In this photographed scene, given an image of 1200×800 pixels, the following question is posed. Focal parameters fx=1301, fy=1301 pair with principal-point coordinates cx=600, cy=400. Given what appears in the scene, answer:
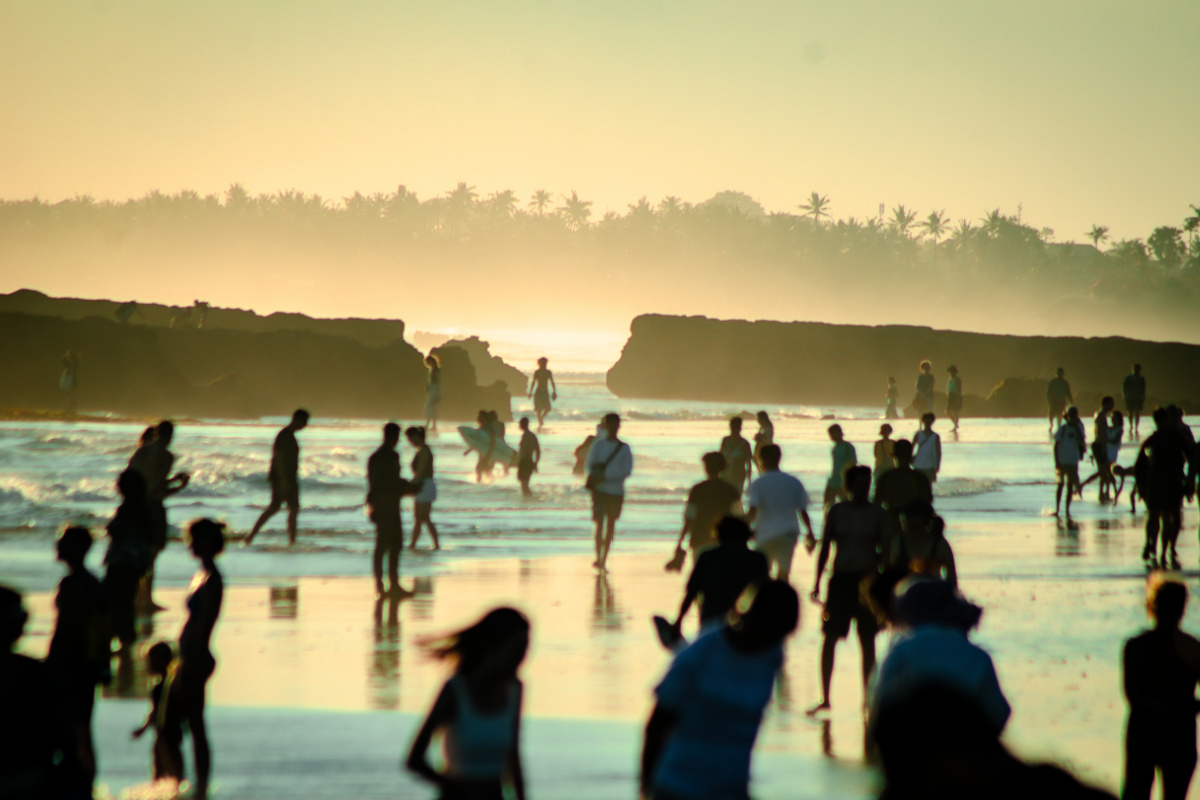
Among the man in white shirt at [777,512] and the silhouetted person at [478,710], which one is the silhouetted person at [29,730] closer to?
the silhouetted person at [478,710]

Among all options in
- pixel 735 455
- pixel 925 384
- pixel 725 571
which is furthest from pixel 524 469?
pixel 725 571

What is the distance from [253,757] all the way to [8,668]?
10.3 ft

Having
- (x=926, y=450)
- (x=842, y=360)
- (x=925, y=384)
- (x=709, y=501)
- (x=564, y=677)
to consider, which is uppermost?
(x=842, y=360)

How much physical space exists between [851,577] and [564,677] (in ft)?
7.05

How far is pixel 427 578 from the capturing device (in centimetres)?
1364

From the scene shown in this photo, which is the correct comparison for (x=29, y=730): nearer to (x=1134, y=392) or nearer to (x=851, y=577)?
(x=851, y=577)

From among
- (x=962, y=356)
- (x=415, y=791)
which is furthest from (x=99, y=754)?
(x=962, y=356)

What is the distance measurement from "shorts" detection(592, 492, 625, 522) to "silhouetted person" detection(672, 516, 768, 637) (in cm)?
778

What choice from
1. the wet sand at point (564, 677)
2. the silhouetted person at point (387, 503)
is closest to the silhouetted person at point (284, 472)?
the wet sand at point (564, 677)

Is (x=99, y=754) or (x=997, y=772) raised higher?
(x=997, y=772)

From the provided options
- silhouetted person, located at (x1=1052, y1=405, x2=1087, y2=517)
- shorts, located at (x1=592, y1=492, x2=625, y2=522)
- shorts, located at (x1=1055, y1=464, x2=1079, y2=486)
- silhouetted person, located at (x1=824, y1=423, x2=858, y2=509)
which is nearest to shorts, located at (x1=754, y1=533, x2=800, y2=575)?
shorts, located at (x1=592, y1=492, x2=625, y2=522)

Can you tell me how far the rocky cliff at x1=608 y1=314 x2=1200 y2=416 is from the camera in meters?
97.2

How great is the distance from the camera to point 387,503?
12062 millimetres

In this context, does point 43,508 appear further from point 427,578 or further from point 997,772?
point 997,772
